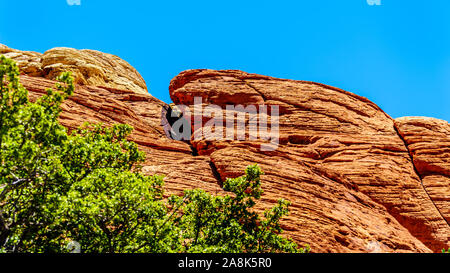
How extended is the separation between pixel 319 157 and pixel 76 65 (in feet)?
114

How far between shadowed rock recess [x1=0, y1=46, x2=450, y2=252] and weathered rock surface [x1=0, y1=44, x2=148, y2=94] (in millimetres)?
805

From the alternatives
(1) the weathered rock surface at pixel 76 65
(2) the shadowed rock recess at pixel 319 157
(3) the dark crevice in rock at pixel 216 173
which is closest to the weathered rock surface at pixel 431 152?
(2) the shadowed rock recess at pixel 319 157

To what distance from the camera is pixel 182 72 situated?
41312 millimetres

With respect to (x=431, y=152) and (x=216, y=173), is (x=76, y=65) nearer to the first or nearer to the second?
(x=216, y=173)

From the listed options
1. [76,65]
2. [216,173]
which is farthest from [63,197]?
[76,65]

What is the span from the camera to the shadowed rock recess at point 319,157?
83.1ft

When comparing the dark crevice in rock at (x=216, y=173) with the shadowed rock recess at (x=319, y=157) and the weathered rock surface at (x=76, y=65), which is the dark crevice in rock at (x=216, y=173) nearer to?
the shadowed rock recess at (x=319, y=157)

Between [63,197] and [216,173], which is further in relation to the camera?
[216,173]

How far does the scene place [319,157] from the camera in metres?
33.8

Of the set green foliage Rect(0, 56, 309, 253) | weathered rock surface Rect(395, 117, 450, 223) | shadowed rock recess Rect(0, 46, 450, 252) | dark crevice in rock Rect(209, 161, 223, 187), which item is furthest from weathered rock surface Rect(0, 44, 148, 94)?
weathered rock surface Rect(395, 117, 450, 223)

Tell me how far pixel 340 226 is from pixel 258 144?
10.3 m

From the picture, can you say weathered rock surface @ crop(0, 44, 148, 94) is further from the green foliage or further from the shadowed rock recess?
the green foliage
